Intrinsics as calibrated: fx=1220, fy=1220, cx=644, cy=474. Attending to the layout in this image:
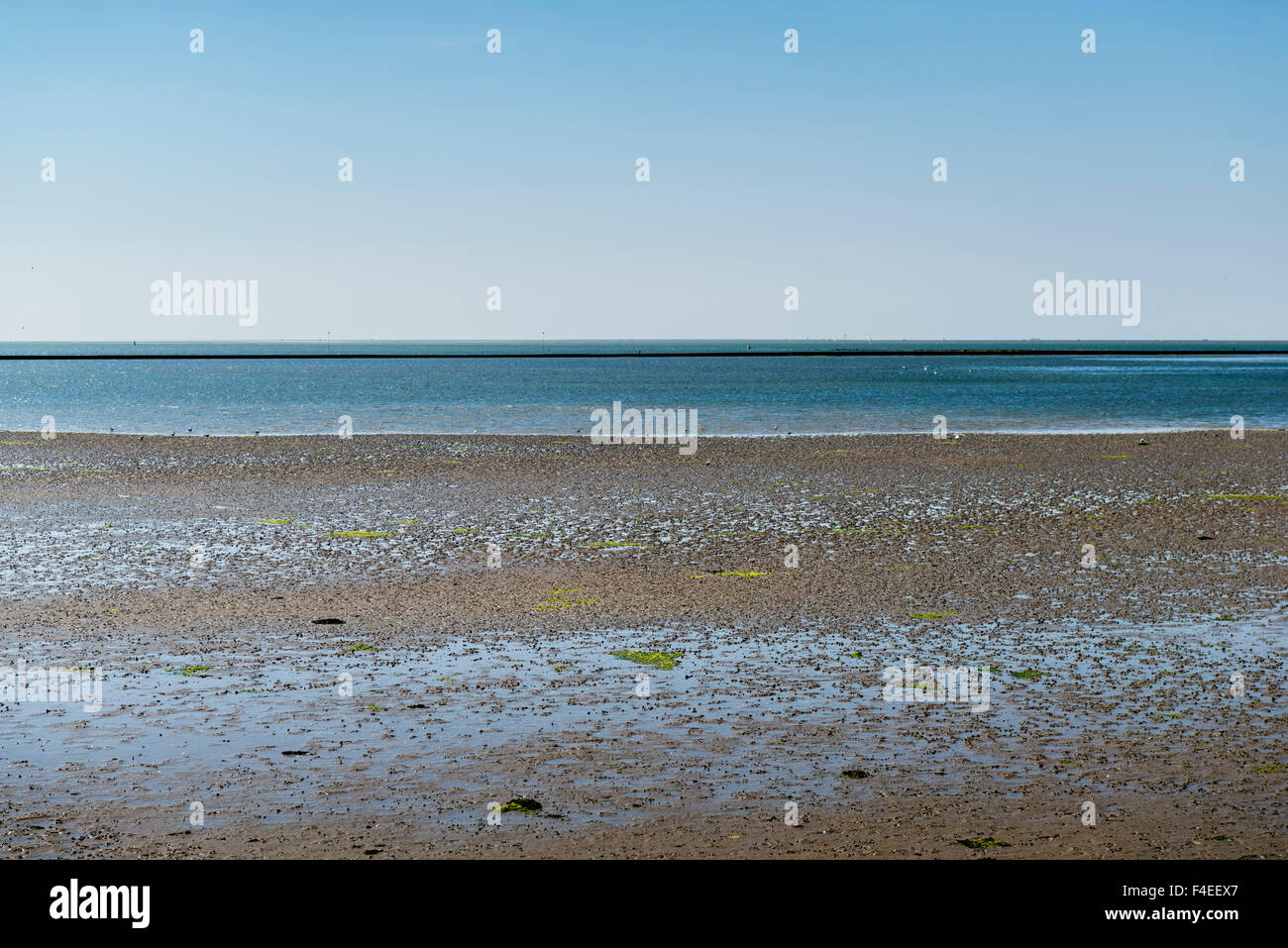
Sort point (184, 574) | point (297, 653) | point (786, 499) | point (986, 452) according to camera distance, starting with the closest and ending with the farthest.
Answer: point (297, 653), point (184, 574), point (786, 499), point (986, 452)

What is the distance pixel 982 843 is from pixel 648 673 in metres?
4.74

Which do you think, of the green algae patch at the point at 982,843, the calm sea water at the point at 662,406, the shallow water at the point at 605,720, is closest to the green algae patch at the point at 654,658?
the shallow water at the point at 605,720

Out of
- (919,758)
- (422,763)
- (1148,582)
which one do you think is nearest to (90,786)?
(422,763)

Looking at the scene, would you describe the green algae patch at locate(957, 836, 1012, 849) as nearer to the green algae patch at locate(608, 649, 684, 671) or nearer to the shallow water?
the shallow water

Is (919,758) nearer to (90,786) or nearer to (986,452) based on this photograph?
(90,786)

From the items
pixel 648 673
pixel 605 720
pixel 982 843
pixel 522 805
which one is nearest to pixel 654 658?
pixel 648 673

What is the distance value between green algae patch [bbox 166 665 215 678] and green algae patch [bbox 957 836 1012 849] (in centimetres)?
725

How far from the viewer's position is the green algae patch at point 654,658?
11883 millimetres

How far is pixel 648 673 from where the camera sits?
37.9ft

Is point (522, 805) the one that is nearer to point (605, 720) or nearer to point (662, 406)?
point (605, 720)

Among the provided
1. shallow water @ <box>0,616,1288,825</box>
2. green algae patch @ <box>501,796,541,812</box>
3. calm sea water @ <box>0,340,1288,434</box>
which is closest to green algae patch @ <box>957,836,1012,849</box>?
shallow water @ <box>0,616,1288,825</box>

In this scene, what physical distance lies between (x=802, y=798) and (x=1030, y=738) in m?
2.34

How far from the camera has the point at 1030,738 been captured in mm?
9398

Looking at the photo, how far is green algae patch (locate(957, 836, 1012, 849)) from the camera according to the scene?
7207 millimetres
